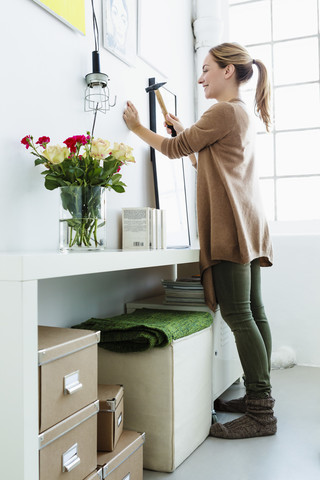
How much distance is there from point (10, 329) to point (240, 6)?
10.4 feet

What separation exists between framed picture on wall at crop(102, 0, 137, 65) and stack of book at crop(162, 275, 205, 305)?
3.46 feet

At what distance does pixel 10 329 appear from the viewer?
3.18 ft

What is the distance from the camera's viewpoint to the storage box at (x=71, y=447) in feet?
3.43

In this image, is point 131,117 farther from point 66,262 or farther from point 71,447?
point 71,447

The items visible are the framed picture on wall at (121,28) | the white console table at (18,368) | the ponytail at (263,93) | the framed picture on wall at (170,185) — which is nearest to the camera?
the white console table at (18,368)

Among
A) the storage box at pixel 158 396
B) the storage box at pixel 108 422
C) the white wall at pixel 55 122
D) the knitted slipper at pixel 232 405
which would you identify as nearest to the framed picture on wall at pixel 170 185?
the white wall at pixel 55 122

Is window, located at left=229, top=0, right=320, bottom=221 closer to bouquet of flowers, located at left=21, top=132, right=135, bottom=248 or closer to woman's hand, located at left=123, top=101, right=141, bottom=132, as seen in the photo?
woman's hand, located at left=123, top=101, right=141, bottom=132

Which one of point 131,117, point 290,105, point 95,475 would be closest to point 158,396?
point 95,475

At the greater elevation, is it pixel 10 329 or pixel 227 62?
pixel 227 62

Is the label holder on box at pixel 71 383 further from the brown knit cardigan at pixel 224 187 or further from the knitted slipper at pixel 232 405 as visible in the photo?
the knitted slipper at pixel 232 405

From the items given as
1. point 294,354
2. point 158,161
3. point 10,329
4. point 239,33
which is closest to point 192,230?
point 158,161

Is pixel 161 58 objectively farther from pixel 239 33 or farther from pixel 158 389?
pixel 158 389

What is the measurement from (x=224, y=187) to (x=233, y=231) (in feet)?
0.58

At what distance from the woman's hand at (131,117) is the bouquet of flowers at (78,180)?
1.97ft
